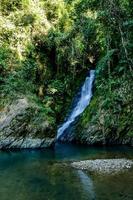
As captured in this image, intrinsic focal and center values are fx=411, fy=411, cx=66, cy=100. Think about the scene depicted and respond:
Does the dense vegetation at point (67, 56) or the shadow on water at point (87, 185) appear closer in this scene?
the shadow on water at point (87, 185)

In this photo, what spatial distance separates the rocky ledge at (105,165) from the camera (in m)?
20.4

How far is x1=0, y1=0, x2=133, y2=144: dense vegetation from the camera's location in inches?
1217

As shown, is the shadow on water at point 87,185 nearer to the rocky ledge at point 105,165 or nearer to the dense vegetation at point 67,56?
the rocky ledge at point 105,165

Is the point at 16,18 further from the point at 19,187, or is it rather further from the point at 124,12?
the point at 19,187

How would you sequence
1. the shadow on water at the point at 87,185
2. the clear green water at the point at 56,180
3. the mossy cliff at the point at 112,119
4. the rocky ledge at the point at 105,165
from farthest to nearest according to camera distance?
the mossy cliff at the point at 112,119
the rocky ledge at the point at 105,165
the clear green water at the point at 56,180
the shadow on water at the point at 87,185

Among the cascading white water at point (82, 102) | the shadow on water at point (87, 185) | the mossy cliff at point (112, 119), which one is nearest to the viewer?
the shadow on water at point (87, 185)

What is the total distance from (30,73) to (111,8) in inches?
380

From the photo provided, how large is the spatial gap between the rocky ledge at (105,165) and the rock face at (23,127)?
8.14 meters

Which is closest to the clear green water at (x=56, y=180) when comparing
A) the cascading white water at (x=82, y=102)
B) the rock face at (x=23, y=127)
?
the rock face at (x=23, y=127)

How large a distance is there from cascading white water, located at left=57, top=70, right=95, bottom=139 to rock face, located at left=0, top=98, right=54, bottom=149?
325cm

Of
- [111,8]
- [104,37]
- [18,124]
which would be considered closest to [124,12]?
[111,8]

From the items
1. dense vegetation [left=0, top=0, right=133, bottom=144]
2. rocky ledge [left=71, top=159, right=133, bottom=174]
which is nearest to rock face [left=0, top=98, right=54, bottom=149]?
dense vegetation [left=0, top=0, right=133, bottom=144]

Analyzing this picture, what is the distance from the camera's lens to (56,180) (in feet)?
61.2

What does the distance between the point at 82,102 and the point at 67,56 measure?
17.6 ft
